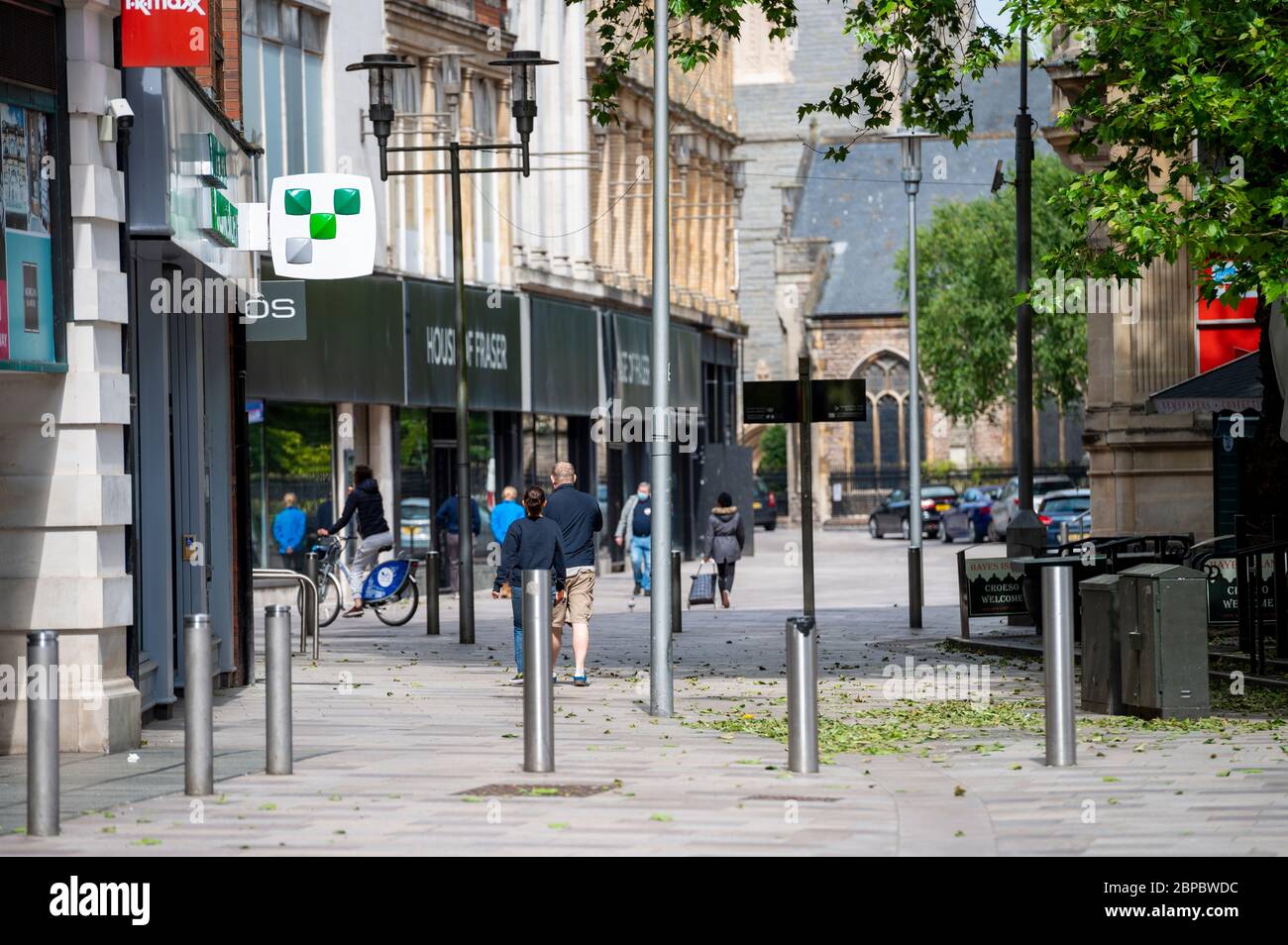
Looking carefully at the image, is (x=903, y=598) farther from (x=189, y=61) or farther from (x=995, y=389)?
(x=995, y=389)

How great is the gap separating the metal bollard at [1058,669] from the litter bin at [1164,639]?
7.21ft

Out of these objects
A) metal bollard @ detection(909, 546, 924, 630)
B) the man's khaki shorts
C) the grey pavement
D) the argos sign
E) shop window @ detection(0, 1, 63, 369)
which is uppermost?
the argos sign

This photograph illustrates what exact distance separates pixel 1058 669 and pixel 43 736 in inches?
212

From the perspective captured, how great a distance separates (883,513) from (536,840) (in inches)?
2243

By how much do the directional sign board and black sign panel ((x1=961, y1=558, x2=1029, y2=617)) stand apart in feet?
11.9

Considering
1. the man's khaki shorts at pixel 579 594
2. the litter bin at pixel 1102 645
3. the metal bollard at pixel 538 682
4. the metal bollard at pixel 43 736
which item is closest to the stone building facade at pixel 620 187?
the man's khaki shorts at pixel 579 594

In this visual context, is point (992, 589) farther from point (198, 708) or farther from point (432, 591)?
point (198, 708)

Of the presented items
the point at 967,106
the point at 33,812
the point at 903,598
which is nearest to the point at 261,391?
the point at 903,598

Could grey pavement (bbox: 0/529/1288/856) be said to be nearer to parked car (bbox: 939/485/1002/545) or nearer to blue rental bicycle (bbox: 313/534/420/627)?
blue rental bicycle (bbox: 313/534/420/627)

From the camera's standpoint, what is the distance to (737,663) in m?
20.2

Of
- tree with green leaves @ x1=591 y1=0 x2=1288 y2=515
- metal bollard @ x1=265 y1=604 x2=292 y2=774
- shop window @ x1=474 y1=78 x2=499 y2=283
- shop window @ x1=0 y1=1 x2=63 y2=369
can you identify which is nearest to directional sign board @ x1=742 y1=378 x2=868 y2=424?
tree with green leaves @ x1=591 y1=0 x2=1288 y2=515

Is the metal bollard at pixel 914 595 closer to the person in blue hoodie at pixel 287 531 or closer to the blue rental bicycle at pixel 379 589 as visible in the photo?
the blue rental bicycle at pixel 379 589

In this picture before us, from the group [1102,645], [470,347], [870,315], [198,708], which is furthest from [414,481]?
[870,315]

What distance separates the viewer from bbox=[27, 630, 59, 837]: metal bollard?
9219 mm
